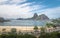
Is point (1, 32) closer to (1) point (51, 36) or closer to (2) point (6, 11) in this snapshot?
(2) point (6, 11)

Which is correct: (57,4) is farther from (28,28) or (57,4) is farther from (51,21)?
(28,28)

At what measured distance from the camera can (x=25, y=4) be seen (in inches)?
384

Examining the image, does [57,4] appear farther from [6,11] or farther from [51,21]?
[6,11]

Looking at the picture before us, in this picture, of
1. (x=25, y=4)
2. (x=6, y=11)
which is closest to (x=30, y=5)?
(x=25, y=4)

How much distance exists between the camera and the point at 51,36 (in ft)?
31.4

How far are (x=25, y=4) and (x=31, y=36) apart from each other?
3.41 feet

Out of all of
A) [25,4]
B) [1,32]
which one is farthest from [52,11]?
[1,32]

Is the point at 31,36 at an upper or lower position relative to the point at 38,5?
lower

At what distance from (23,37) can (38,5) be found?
44.2 inches

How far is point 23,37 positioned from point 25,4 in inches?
41.5

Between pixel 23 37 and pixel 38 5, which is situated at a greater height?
pixel 38 5

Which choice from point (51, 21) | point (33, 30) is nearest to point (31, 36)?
point (33, 30)

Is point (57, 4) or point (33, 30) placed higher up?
point (57, 4)

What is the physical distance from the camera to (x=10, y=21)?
9.66 meters
